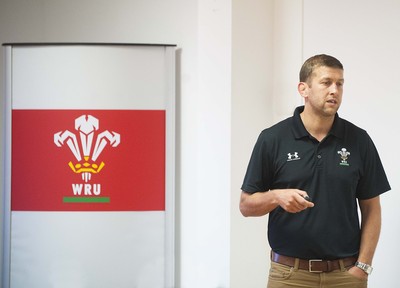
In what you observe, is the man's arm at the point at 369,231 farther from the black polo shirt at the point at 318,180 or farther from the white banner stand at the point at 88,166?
the white banner stand at the point at 88,166

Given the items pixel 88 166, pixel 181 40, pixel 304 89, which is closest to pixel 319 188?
pixel 304 89

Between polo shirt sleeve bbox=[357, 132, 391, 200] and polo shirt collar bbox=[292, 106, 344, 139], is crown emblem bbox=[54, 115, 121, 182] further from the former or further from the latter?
polo shirt sleeve bbox=[357, 132, 391, 200]

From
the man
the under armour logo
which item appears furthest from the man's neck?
the under armour logo

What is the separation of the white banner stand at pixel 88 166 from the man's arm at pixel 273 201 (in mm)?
1327

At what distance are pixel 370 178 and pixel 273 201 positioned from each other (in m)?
0.41

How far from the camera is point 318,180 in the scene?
2.00 meters

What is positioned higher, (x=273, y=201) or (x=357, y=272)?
(x=273, y=201)

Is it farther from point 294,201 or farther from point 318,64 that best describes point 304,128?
point 294,201

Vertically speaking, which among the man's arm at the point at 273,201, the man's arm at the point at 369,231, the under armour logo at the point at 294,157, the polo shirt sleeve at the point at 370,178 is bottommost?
the man's arm at the point at 369,231

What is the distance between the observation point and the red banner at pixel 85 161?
130 inches

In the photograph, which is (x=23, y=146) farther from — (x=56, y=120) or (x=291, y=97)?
(x=291, y=97)

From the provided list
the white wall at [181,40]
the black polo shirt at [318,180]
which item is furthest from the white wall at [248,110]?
the black polo shirt at [318,180]

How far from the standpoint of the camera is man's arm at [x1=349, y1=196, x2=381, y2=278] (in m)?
2.03

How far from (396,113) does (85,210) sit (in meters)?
1.84
